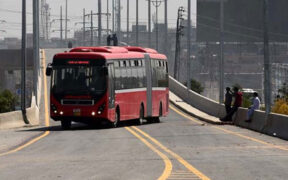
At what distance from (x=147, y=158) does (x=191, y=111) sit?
38355 millimetres

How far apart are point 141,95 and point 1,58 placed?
6882cm

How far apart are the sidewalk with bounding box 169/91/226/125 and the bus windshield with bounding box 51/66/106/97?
8.54 metres

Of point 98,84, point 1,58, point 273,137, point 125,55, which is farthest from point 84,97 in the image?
point 1,58

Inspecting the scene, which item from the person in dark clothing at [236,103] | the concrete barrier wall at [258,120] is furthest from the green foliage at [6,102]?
the person in dark clothing at [236,103]

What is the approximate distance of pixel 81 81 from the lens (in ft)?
113

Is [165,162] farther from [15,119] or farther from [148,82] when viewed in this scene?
[15,119]

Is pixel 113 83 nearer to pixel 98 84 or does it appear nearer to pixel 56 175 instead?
pixel 98 84

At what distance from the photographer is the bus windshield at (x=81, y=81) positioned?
113ft

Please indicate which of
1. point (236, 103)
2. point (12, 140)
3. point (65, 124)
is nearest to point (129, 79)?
point (65, 124)

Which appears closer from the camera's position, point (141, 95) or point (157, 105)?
point (141, 95)

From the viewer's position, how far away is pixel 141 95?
40062 mm

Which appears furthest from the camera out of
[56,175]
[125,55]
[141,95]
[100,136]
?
[141,95]

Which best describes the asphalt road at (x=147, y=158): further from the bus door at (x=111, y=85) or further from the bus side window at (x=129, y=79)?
the bus side window at (x=129, y=79)

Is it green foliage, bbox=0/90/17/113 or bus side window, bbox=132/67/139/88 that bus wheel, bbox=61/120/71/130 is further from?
green foliage, bbox=0/90/17/113
